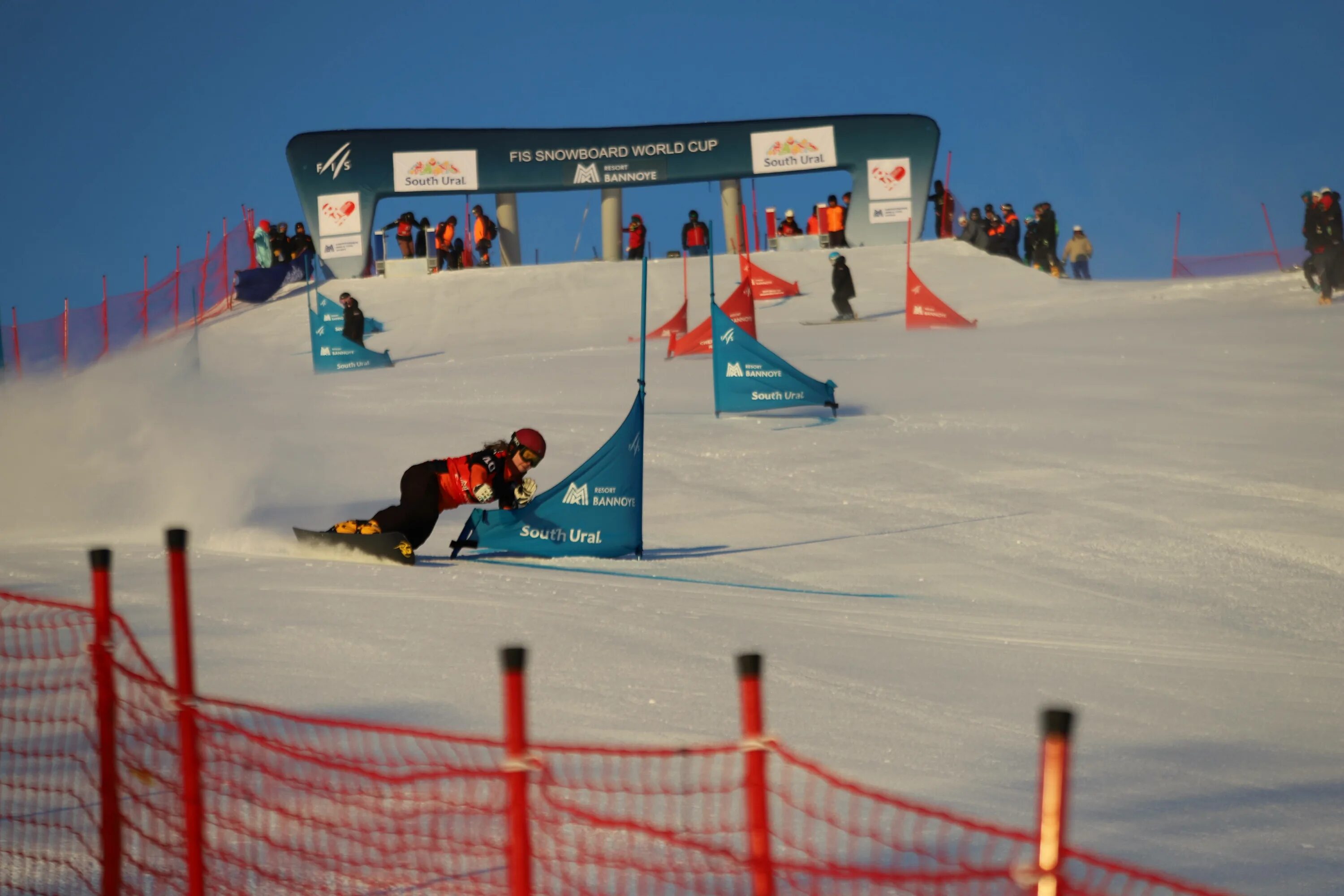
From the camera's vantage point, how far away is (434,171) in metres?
36.2

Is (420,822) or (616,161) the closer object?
(420,822)

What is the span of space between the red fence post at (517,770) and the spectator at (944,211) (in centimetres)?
3359

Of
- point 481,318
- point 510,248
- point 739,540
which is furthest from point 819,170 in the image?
point 739,540

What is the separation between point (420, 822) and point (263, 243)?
2956 centimetres

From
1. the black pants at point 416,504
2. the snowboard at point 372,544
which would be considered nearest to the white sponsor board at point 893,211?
the black pants at point 416,504

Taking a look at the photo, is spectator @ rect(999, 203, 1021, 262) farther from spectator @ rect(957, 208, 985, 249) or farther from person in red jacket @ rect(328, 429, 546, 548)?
person in red jacket @ rect(328, 429, 546, 548)

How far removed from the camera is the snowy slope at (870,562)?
584 centimetres

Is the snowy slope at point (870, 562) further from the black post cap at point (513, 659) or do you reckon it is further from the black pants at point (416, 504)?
the black post cap at point (513, 659)

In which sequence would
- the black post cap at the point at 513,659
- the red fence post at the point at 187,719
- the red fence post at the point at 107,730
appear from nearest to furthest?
the black post cap at the point at 513,659, the red fence post at the point at 187,719, the red fence post at the point at 107,730

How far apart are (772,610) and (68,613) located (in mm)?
3710

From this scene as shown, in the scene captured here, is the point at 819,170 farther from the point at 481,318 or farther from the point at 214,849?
the point at 214,849

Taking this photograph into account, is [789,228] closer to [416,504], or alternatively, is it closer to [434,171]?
[434,171]

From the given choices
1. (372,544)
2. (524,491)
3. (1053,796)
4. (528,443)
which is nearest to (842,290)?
(524,491)

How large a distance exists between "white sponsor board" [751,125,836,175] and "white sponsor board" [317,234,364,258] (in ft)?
32.7
